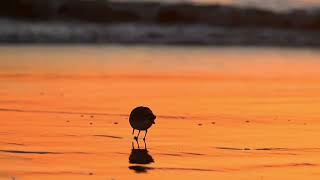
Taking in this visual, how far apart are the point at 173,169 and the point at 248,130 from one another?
15.7 feet

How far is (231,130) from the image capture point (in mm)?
18453

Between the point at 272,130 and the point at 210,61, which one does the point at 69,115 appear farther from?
the point at 210,61

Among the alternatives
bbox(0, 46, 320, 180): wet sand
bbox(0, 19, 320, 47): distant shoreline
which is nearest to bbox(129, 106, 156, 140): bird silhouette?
bbox(0, 46, 320, 180): wet sand

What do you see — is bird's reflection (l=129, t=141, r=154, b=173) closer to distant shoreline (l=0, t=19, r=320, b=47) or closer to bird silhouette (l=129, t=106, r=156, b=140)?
bird silhouette (l=129, t=106, r=156, b=140)

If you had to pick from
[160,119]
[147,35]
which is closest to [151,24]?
[147,35]

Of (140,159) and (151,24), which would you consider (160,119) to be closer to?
A: (140,159)

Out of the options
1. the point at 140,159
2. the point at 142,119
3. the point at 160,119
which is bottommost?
the point at 140,159

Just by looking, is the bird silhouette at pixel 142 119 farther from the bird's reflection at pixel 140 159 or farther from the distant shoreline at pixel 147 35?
the distant shoreline at pixel 147 35

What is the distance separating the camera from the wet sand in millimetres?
14148

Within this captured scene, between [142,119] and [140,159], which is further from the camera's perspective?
[142,119]

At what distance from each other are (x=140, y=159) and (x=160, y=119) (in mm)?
5132

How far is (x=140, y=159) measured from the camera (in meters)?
14.9

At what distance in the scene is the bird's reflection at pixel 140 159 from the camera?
14.0 meters

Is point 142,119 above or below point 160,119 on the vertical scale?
below
